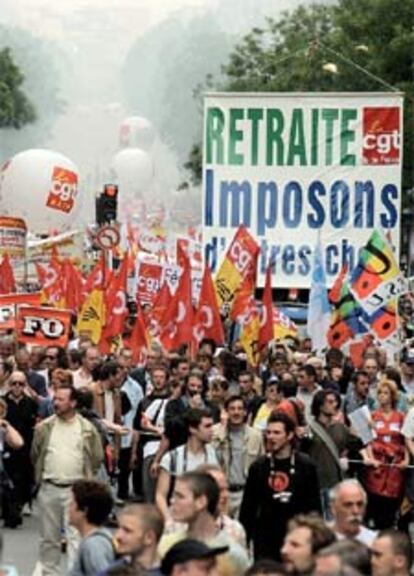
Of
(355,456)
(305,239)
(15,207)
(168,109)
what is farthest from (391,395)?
(168,109)

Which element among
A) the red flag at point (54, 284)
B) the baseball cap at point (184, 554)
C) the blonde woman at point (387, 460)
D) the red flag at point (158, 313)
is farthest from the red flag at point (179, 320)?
the baseball cap at point (184, 554)

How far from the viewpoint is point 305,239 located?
28266 mm

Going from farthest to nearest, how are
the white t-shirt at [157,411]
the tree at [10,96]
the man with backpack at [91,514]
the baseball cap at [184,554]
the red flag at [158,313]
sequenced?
the tree at [10,96], the red flag at [158,313], the white t-shirt at [157,411], the man with backpack at [91,514], the baseball cap at [184,554]

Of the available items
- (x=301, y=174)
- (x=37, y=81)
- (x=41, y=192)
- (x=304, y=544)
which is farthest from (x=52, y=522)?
(x=37, y=81)

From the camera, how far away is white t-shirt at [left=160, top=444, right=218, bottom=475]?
42.7ft

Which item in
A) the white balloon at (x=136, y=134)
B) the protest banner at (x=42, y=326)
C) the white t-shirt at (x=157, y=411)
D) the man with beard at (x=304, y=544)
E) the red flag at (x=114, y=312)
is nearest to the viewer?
the man with beard at (x=304, y=544)

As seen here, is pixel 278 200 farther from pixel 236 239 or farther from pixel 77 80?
pixel 77 80

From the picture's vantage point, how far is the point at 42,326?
2359 centimetres

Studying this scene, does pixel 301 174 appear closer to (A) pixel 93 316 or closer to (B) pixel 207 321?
(A) pixel 93 316

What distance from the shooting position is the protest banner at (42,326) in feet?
77.0

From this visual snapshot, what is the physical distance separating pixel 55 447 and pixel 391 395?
2906mm

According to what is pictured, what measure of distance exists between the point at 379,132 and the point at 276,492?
16.6m

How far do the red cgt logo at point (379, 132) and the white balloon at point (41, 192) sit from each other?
115 feet

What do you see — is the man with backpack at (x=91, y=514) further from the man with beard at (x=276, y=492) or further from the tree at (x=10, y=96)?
the tree at (x=10, y=96)
